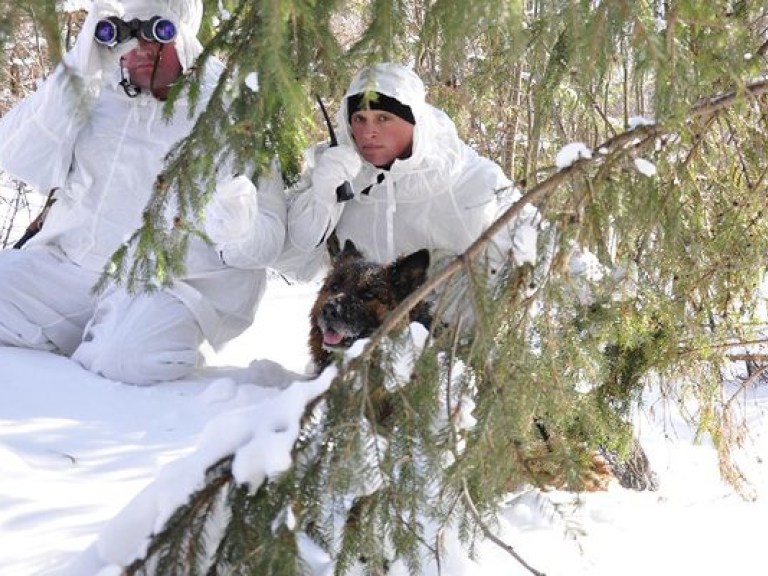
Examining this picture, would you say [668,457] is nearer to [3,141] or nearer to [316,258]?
[316,258]

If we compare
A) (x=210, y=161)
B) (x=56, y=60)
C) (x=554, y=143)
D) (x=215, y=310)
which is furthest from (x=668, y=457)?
(x=56, y=60)

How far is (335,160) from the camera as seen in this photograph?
12.4ft

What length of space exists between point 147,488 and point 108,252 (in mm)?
2746

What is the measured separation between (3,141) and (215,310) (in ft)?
4.72

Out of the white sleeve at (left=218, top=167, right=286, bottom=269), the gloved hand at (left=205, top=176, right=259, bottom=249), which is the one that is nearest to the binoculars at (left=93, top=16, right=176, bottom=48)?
the white sleeve at (left=218, top=167, right=286, bottom=269)

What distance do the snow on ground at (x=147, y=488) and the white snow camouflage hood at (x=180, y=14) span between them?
160cm

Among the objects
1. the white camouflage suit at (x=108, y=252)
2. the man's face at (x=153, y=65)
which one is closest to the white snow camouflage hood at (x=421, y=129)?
the white camouflage suit at (x=108, y=252)

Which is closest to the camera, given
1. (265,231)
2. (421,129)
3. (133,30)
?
(421,129)

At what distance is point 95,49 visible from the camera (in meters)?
4.08

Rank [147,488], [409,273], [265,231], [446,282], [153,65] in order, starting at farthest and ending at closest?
[153,65], [265,231], [409,273], [446,282], [147,488]

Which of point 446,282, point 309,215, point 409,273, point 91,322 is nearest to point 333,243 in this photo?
point 309,215

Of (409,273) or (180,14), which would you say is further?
(180,14)

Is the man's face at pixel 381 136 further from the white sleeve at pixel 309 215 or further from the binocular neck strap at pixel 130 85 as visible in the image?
the binocular neck strap at pixel 130 85

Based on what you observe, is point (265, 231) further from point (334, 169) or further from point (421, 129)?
point (421, 129)
